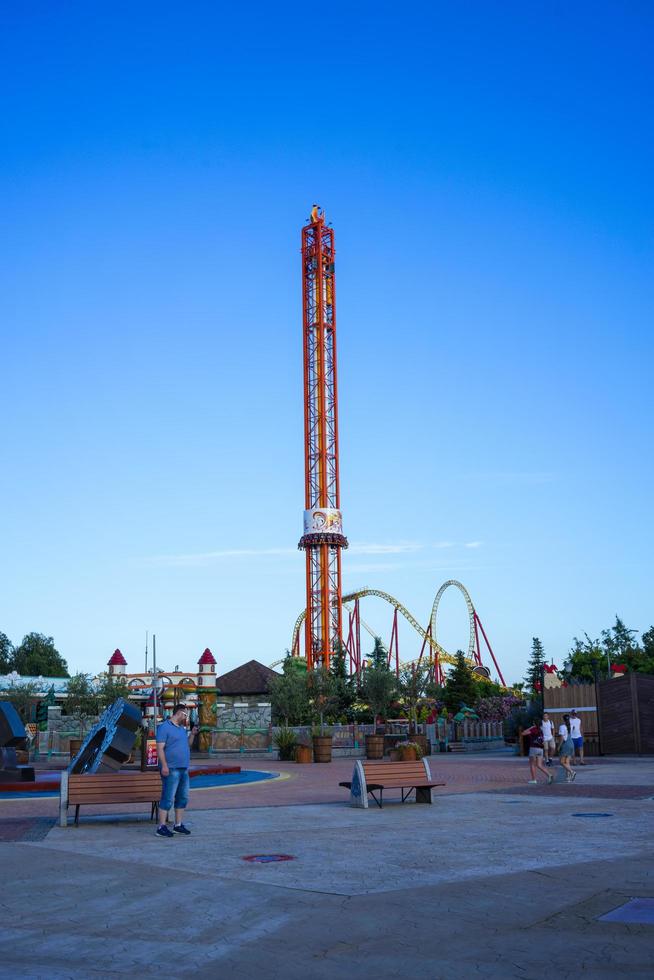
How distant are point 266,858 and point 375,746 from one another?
23.7 metres

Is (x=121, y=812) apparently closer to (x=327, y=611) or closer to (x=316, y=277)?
(x=327, y=611)

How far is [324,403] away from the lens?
83250 mm

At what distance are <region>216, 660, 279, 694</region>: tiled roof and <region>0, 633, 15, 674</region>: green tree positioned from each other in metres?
40.2

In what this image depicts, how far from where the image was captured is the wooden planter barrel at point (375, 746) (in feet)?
110

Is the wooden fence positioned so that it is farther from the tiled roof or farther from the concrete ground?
the tiled roof

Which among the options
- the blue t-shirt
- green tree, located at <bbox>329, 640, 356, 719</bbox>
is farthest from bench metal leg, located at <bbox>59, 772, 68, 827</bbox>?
green tree, located at <bbox>329, 640, 356, 719</bbox>

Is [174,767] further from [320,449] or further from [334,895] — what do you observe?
[320,449]

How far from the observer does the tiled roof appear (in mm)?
85000

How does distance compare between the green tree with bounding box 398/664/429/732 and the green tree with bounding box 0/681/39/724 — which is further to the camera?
the green tree with bounding box 0/681/39/724

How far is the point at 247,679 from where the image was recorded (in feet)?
285

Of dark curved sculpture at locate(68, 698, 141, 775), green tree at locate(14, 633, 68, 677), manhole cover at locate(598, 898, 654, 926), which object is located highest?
green tree at locate(14, 633, 68, 677)

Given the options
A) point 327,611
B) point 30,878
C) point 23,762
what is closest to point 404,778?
point 30,878

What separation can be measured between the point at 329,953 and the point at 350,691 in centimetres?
5727

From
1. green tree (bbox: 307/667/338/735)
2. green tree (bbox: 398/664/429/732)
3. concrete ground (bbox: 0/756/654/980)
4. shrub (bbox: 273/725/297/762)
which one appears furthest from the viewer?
green tree (bbox: 307/667/338/735)
